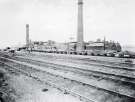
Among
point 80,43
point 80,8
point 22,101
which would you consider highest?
point 80,8

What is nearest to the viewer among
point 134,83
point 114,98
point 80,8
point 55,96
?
point 114,98

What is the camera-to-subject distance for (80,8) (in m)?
37.8

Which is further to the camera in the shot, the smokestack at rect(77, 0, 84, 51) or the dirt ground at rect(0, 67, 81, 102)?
the smokestack at rect(77, 0, 84, 51)

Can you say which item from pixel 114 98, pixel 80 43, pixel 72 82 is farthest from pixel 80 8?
pixel 114 98

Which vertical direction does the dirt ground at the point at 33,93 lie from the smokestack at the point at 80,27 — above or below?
below

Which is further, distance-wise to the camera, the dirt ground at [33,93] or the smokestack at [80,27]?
the smokestack at [80,27]

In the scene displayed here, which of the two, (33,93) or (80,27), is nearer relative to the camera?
(33,93)

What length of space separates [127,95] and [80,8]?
114 feet

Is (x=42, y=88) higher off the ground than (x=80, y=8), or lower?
lower

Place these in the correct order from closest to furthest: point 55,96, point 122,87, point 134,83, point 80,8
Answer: point 55,96
point 122,87
point 134,83
point 80,8

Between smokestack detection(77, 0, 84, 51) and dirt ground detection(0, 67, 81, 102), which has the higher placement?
smokestack detection(77, 0, 84, 51)

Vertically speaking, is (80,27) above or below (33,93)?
above

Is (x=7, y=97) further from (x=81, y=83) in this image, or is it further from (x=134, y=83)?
(x=134, y=83)

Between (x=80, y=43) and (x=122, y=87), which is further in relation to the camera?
(x=80, y=43)
